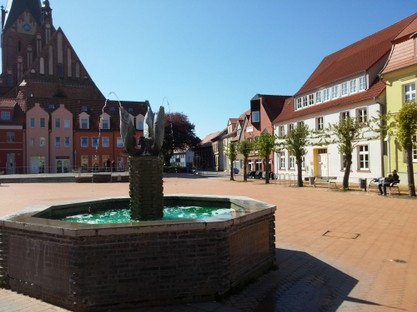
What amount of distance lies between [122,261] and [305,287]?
9.70ft

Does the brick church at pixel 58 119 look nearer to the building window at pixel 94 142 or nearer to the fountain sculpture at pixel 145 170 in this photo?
the building window at pixel 94 142

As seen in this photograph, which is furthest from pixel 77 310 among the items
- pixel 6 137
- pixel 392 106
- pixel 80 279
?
pixel 6 137

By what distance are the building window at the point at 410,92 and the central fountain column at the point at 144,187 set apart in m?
23.3

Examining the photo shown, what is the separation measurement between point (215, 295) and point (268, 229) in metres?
2.01

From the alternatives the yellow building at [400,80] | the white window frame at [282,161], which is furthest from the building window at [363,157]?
the white window frame at [282,161]

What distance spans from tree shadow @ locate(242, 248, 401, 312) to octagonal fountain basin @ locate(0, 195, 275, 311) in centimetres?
63

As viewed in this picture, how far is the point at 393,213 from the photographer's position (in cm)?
1379

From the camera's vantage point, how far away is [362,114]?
30.2 meters

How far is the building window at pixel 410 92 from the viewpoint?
25439 mm

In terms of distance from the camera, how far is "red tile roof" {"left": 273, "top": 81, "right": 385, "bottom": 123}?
28.9 m

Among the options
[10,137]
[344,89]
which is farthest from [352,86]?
[10,137]

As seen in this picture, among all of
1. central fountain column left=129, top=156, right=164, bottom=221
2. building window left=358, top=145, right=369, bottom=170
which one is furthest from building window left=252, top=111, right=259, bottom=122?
central fountain column left=129, top=156, right=164, bottom=221

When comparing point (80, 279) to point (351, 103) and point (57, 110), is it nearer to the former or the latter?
point (351, 103)

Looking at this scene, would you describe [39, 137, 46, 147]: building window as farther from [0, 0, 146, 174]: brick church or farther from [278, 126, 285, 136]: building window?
[278, 126, 285, 136]: building window
